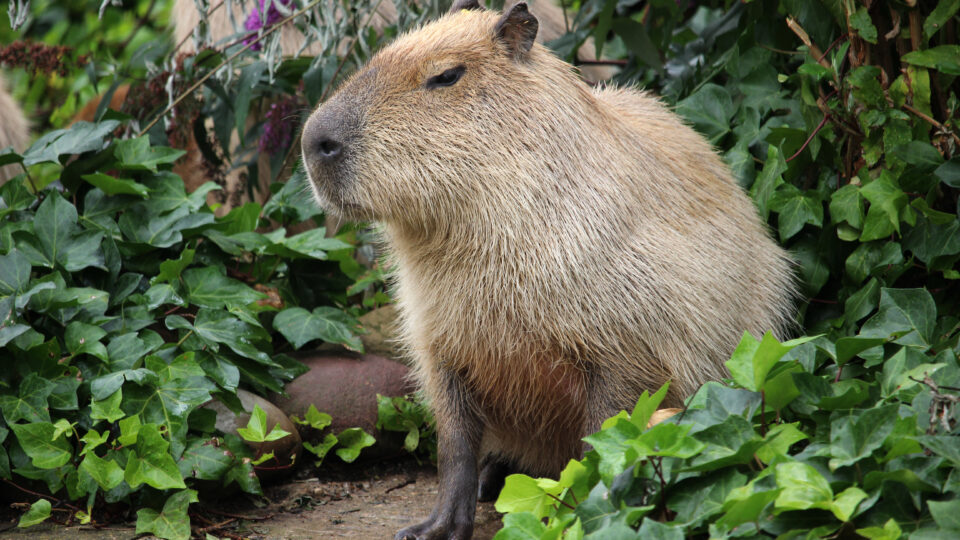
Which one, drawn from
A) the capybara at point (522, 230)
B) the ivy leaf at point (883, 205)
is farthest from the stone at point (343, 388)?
the ivy leaf at point (883, 205)

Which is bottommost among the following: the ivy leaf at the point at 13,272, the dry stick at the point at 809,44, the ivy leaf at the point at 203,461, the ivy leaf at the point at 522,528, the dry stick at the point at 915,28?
the ivy leaf at the point at 203,461

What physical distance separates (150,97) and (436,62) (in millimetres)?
2164

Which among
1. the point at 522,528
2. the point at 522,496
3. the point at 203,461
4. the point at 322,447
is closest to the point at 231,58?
the point at 322,447

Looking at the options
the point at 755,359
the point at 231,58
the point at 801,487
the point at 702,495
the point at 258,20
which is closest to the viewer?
the point at 801,487

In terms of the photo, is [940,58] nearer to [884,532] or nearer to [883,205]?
[883,205]

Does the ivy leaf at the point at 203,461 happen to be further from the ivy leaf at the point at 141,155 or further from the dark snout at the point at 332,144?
the ivy leaf at the point at 141,155

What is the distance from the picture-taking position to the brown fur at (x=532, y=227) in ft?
8.30

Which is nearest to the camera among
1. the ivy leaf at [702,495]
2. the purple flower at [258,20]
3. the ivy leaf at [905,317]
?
the ivy leaf at [702,495]

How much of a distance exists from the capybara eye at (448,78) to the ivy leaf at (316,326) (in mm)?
1210

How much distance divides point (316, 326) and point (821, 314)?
1766 mm

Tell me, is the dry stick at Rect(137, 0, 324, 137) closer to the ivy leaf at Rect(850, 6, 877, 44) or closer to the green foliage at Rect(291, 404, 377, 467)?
the green foliage at Rect(291, 404, 377, 467)

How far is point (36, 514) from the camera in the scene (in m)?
2.61

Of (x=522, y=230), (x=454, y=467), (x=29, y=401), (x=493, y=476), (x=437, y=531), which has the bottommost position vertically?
(x=493, y=476)

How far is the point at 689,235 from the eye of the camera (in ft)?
8.79
